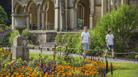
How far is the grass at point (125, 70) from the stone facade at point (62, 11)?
16.7 meters

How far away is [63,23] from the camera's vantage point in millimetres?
47156

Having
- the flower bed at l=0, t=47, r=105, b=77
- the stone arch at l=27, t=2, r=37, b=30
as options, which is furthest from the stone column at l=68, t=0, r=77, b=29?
the flower bed at l=0, t=47, r=105, b=77

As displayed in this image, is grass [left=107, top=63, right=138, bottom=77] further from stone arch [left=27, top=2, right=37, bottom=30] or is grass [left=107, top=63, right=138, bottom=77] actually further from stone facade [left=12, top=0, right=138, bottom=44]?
stone arch [left=27, top=2, right=37, bottom=30]

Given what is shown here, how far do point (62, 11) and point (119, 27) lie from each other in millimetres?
16105

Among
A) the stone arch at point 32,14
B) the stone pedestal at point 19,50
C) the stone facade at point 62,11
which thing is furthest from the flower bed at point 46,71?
the stone arch at point 32,14

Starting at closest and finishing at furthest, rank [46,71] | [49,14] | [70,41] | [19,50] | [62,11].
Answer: [46,71]
[19,50]
[70,41]
[62,11]
[49,14]

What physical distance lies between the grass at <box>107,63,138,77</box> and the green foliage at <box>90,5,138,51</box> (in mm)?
6935

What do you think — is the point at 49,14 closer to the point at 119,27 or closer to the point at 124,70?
the point at 119,27

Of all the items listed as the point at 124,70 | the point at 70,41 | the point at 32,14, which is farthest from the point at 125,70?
the point at 32,14

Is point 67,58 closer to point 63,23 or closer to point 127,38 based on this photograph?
point 127,38

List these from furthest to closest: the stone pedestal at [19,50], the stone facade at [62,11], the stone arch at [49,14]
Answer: the stone arch at [49,14] → the stone facade at [62,11] → the stone pedestal at [19,50]

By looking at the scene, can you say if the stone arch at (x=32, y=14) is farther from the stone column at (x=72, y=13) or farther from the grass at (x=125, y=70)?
the grass at (x=125, y=70)

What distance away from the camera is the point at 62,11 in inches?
1858

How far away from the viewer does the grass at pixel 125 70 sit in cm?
1929
